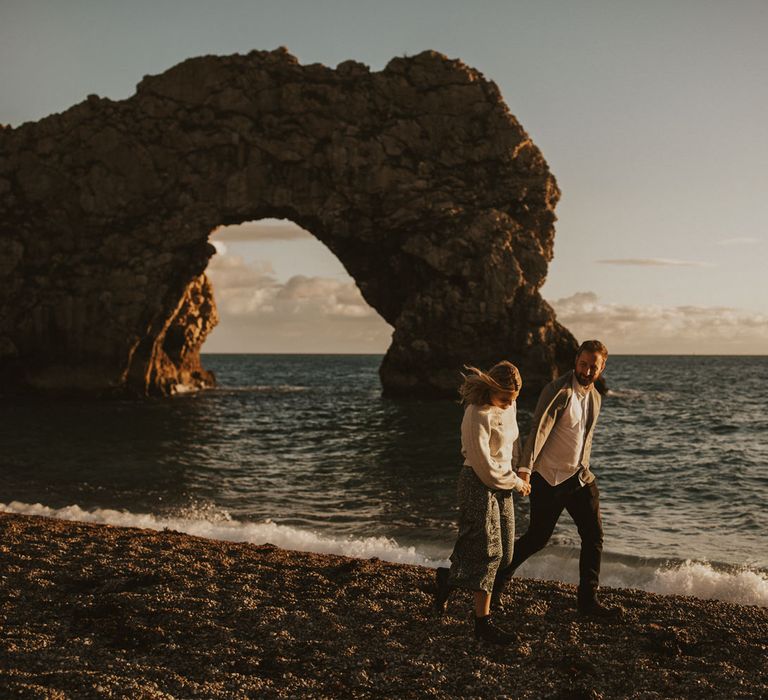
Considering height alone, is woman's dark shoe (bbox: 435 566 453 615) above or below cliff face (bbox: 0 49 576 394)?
below

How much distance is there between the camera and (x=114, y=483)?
1792 cm

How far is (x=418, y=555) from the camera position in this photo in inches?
428

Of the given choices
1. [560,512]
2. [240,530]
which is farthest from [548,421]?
[240,530]

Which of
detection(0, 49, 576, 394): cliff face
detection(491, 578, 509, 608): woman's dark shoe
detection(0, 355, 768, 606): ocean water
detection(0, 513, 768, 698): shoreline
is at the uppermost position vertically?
detection(0, 49, 576, 394): cliff face

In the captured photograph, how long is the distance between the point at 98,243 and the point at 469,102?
2713 cm

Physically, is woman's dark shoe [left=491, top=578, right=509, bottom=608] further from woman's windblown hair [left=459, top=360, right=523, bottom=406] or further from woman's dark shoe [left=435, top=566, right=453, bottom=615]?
woman's windblown hair [left=459, top=360, right=523, bottom=406]

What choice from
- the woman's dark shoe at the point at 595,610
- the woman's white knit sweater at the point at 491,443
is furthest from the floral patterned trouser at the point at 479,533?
the woman's dark shoe at the point at 595,610

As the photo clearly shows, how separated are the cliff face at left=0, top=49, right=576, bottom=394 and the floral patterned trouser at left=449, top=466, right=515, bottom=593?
41.7 meters

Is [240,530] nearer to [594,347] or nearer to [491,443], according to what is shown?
[491,443]

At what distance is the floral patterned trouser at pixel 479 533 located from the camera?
20.0 ft

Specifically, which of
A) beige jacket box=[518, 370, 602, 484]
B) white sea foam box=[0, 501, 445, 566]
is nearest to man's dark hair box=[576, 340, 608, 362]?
beige jacket box=[518, 370, 602, 484]

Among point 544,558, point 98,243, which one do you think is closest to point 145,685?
point 544,558

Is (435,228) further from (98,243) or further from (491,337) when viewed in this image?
(98,243)

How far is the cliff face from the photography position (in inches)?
1816
